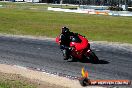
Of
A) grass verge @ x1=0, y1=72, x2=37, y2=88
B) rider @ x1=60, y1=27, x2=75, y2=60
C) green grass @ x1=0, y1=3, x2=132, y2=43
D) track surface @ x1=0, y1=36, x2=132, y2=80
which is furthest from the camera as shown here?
green grass @ x1=0, y1=3, x2=132, y2=43

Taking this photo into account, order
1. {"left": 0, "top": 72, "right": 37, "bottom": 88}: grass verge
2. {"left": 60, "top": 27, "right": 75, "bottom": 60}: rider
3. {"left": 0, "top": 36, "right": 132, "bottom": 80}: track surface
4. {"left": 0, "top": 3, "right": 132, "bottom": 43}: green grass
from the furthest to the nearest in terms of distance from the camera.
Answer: {"left": 0, "top": 3, "right": 132, "bottom": 43}: green grass, {"left": 60, "top": 27, "right": 75, "bottom": 60}: rider, {"left": 0, "top": 36, "right": 132, "bottom": 80}: track surface, {"left": 0, "top": 72, "right": 37, "bottom": 88}: grass verge

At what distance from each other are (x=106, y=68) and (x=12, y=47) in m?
8.93

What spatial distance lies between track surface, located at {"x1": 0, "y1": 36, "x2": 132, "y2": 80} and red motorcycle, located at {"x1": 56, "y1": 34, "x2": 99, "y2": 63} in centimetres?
36

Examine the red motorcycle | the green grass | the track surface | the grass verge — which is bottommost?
the green grass

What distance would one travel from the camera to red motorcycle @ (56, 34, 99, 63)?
719 inches

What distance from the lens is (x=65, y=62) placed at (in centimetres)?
1875

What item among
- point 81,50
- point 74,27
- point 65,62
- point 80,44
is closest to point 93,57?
point 81,50

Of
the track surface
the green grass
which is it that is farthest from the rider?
the green grass

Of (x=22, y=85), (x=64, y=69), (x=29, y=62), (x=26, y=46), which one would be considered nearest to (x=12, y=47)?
(x=26, y=46)

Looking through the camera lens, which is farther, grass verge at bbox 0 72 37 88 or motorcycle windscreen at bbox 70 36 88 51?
motorcycle windscreen at bbox 70 36 88 51

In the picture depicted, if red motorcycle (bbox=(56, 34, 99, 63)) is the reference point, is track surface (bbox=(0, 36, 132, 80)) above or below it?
below

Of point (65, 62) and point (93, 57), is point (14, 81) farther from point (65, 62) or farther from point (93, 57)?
point (93, 57)

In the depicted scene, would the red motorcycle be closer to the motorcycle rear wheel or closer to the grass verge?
the motorcycle rear wheel

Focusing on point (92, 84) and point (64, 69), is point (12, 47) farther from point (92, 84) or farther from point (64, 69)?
point (92, 84)
